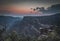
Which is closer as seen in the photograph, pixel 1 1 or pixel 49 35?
pixel 49 35

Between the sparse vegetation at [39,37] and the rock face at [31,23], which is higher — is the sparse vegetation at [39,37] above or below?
below

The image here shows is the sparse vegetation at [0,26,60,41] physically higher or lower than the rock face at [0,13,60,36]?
lower

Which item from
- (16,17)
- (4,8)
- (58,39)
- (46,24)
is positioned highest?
(4,8)

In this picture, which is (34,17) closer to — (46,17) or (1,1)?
(46,17)

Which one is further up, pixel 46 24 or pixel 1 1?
pixel 1 1

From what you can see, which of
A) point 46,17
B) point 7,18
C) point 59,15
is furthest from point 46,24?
point 7,18

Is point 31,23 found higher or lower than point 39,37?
higher

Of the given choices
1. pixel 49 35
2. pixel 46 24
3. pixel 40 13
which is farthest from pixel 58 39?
pixel 40 13
